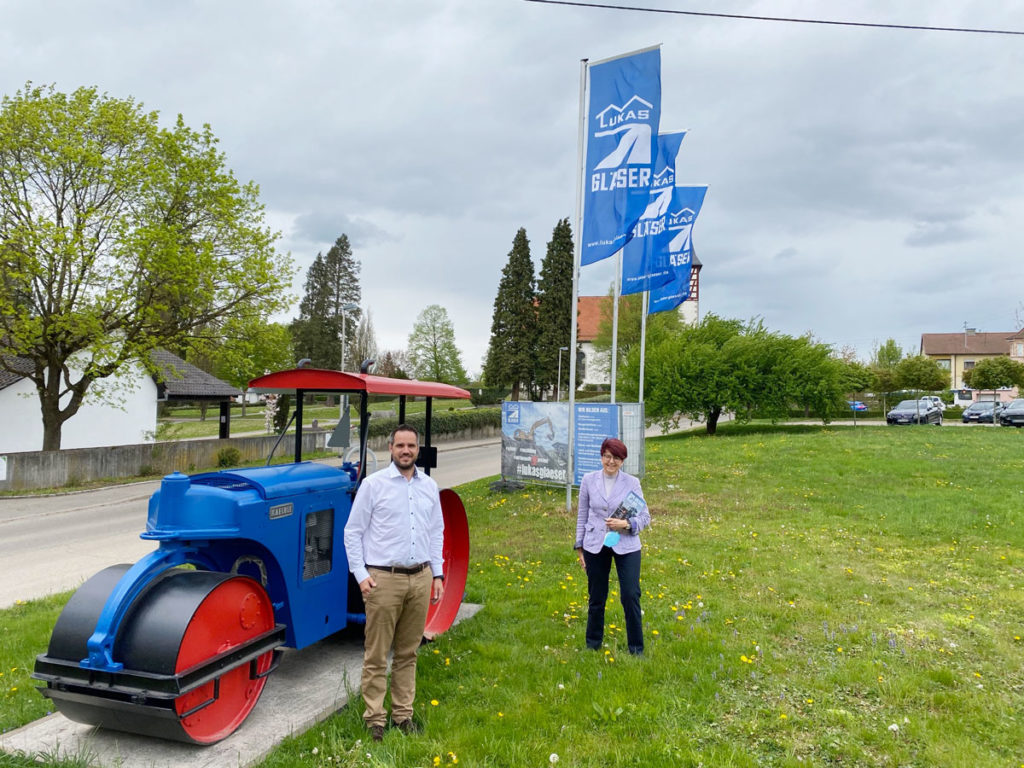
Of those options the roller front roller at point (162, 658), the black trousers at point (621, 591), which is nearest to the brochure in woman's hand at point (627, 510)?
the black trousers at point (621, 591)

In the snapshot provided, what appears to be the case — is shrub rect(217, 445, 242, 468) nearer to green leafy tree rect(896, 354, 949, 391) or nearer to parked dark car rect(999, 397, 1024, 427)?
parked dark car rect(999, 397, 1024, 427)

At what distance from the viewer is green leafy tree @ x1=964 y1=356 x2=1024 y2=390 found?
52750 millimetres

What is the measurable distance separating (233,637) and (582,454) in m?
9.98

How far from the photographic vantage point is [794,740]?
3752mm

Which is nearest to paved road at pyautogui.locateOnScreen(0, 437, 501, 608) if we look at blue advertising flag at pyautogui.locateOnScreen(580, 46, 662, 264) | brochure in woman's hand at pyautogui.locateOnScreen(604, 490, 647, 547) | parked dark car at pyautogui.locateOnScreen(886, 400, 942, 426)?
brochure in woman's hand at pyautogui.locateOnScreen(604, 490, 647, 547)

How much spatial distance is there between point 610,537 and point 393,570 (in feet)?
5.78

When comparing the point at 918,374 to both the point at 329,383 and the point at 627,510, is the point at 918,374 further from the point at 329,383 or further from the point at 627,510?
the point at 329,383

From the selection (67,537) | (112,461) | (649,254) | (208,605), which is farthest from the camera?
(112,461)

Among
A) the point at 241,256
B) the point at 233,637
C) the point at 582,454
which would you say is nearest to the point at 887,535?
the point at 582,454

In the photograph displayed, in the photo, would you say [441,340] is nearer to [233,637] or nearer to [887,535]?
[887,535]

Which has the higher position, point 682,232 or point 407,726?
point 682,232

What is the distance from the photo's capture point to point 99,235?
1773 centimetres

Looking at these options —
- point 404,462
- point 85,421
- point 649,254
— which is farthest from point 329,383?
point 85,421

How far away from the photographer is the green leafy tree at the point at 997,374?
52.8 metres
